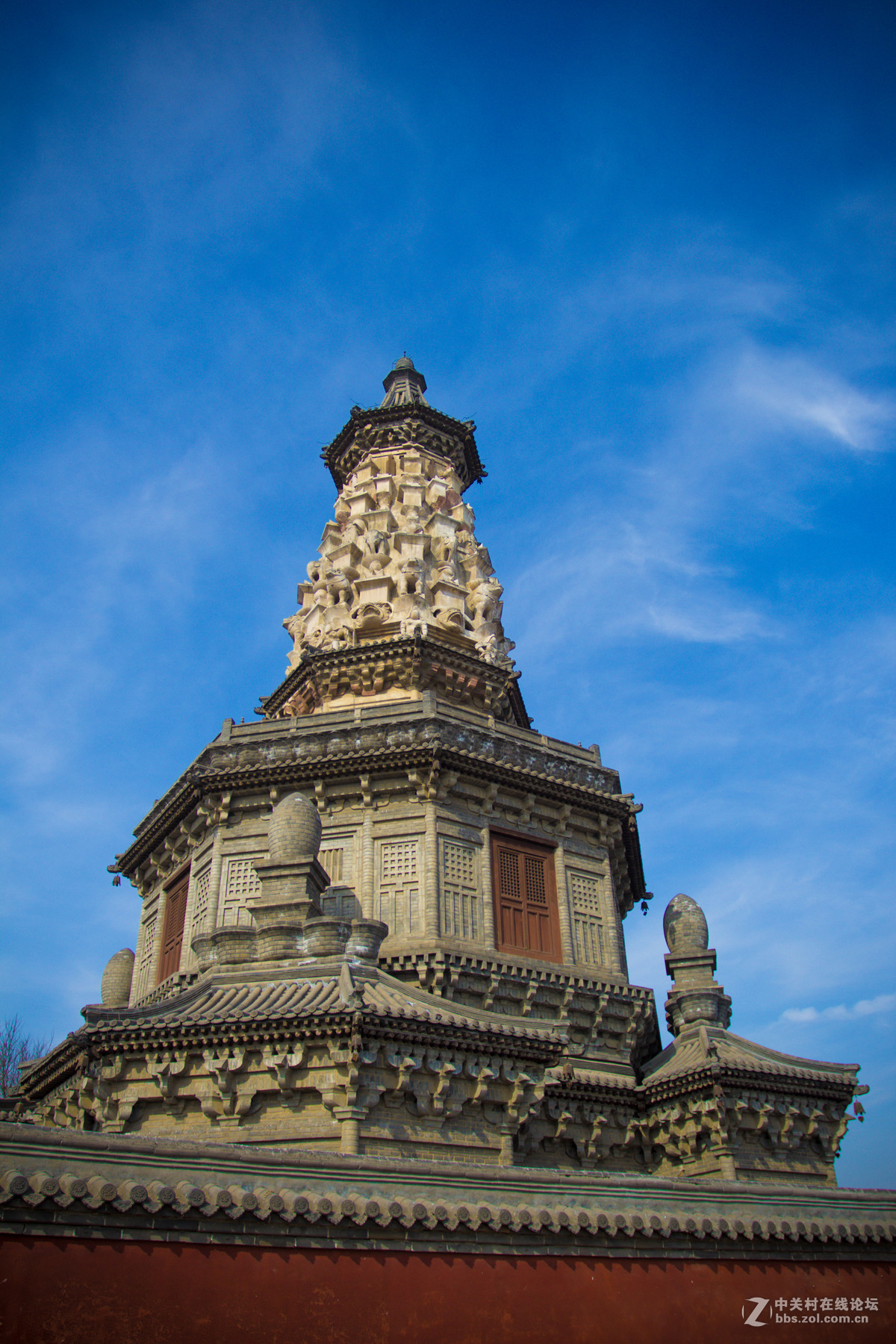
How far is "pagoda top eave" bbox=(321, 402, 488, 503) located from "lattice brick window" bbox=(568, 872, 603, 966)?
17.8 m

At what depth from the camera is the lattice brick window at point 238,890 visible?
21.9m

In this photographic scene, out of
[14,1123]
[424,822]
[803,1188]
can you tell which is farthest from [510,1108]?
[14,1123]

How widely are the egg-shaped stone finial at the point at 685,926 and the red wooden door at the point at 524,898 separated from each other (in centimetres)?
339

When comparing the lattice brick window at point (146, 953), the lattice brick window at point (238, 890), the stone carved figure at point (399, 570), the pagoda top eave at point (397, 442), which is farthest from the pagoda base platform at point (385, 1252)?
the pagoda top eave at point (397, 442)

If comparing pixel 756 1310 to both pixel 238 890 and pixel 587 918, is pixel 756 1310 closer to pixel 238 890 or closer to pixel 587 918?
pixel 587 918

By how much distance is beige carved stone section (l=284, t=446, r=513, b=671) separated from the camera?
3016cm

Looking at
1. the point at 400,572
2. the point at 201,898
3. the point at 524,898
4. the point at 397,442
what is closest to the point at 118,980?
the point at 201,898

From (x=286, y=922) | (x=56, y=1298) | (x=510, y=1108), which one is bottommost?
(x=56, y=1298)

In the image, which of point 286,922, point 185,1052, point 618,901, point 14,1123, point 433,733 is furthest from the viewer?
point 618,901

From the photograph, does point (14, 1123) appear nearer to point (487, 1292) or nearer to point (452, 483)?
point (487, 1292)

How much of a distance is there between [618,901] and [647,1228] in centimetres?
1645

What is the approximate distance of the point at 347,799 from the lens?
22906 millimetres

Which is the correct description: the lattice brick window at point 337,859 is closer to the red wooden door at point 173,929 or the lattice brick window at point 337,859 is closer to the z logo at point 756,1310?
the red wooden door at point 173,929

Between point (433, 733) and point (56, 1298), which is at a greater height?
point (433, 733)
